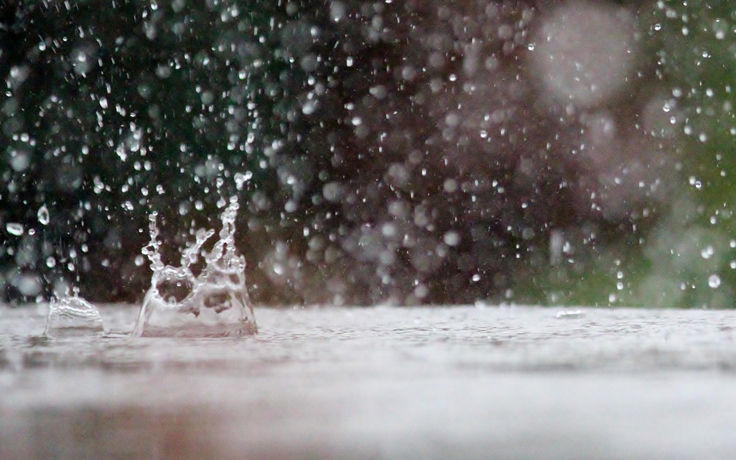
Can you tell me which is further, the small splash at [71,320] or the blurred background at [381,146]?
the blurred background at [381,146]

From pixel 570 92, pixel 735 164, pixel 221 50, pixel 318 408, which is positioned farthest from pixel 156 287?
pixel 735 164

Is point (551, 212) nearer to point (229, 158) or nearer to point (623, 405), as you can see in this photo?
point (229, 158)

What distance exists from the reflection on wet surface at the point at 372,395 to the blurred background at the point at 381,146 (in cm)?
253

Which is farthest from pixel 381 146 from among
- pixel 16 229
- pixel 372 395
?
pixel 372 395

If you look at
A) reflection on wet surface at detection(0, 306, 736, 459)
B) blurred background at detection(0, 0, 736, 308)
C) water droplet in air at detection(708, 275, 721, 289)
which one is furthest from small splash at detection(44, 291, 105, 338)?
water droplet in air at detection(708, 275, 721, 289)

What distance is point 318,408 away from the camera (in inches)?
28.1

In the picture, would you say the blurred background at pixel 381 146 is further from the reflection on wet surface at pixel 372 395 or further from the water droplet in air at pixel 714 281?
the reflection on wet surface at pixel 372 395

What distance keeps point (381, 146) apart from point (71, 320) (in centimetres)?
269

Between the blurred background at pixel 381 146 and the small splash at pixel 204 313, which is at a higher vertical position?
the blurred background at pixel 381 146

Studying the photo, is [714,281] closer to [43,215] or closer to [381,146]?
[381,146]

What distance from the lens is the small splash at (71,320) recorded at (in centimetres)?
166

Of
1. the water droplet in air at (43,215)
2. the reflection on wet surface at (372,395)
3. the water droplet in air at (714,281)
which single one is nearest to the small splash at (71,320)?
the reflection on wet surface at (372,395)

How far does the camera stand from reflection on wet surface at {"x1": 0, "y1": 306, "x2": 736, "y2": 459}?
0.54 m

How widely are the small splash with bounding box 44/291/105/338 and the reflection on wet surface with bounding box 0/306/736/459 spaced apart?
8 centimetres
